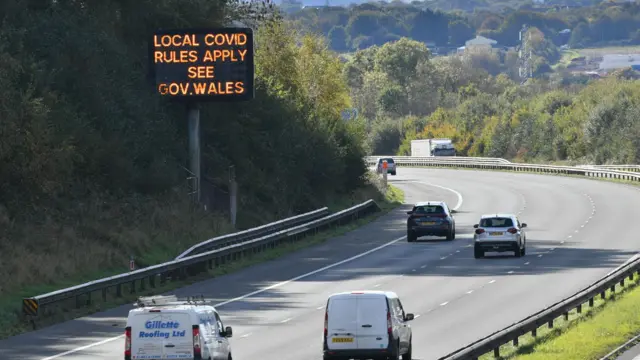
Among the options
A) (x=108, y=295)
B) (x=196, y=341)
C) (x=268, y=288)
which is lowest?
(x=268, y=288)

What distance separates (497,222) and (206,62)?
487 inches

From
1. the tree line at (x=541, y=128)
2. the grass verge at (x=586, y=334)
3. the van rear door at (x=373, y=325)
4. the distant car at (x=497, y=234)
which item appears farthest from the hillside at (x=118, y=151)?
the tree line at (x=541, y=128)

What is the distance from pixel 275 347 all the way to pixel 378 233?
3584 cm

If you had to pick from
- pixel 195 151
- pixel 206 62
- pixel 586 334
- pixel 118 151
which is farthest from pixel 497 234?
pixel 586 334

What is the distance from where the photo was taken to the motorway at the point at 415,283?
31.6 meters

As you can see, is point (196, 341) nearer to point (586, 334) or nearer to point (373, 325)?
point (373, 325)

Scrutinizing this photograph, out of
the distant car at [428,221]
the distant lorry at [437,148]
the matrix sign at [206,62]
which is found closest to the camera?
the matrix sign at [206,62]

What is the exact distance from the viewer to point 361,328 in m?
25.9

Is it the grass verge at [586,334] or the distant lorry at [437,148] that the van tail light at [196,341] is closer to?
the grass verge at [586,334]

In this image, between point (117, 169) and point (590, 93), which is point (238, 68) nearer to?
point (117, 169)

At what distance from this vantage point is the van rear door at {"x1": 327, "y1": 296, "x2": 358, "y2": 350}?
25.9m

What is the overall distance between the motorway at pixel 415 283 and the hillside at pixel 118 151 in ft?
12.3

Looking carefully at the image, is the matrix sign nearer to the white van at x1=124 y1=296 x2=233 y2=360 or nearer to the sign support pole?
the sign support pole

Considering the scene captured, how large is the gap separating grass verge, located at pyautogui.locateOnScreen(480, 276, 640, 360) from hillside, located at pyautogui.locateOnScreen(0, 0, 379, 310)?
1459 cm
